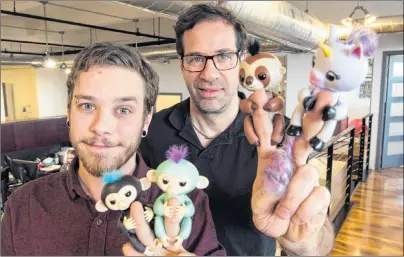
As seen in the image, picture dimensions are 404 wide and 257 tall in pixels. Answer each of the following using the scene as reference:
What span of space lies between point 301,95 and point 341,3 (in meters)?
4.26

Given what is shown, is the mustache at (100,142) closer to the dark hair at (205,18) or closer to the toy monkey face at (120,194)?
the toy monkey face at (120,194)

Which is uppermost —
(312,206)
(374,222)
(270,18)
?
(270,18)

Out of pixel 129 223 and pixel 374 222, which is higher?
pixel 129 223

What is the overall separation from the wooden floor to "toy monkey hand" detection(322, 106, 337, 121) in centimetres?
284

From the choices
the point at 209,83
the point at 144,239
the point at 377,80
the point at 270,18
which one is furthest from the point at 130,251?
the point at 377,80

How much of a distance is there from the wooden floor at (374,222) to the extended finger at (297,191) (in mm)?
2748

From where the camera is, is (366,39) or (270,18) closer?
(366,39)

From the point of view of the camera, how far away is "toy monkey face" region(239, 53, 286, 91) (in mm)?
514

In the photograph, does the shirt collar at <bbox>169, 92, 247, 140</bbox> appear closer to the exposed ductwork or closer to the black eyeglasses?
the black eyeglasses

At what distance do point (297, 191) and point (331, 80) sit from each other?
0.18 m

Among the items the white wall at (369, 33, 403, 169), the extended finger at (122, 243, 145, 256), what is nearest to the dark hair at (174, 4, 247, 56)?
the extended finger at (122, 243, 145, 256)

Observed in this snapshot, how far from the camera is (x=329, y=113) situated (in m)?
0.46

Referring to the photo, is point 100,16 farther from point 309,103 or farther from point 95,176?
point 309,103

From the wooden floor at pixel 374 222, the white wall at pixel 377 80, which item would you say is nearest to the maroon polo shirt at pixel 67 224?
the wooden floor at pixel 374 222
